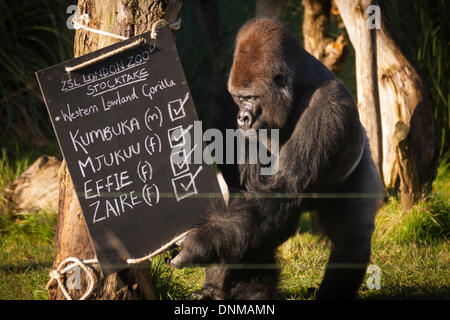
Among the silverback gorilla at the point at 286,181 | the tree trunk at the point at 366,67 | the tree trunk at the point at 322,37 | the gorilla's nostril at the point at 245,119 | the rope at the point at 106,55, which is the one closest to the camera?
the rope at the point at 106,55

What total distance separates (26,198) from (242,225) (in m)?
2.79

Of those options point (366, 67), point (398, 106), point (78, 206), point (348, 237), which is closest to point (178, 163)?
point (78, 206)

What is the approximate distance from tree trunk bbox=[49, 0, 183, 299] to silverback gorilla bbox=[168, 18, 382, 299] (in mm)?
247

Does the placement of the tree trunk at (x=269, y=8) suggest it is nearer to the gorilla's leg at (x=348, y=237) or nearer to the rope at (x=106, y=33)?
the gorilla's leg at (x=348, y=237)

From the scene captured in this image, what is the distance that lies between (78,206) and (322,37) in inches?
138

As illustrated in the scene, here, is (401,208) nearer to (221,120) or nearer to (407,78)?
(407,78)

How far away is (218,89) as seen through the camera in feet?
11.1

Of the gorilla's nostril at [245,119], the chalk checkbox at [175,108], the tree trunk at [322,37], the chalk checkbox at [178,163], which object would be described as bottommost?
the chalk checkbox at [178,163]

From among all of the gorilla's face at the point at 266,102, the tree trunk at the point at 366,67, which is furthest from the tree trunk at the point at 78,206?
→ the tree trunk at the point at 366,67

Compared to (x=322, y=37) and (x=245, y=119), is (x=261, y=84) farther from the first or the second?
(x=322, y=37)

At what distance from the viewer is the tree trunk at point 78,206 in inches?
101

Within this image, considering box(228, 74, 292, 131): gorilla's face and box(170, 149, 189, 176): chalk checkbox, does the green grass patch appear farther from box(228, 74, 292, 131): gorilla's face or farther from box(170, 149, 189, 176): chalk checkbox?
box(228, 74, 292, 131): gorilla's face

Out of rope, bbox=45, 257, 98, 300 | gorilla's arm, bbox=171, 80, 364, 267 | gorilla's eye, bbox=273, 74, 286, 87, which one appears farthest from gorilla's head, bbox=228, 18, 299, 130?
rope, bbox=45, 257, 98, 300

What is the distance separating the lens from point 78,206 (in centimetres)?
260
